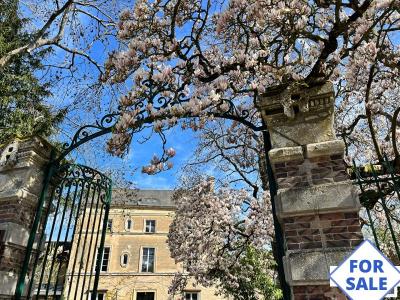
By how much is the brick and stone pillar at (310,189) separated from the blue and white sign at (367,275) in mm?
889

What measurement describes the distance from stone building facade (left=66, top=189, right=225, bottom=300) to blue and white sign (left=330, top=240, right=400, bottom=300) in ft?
90.1

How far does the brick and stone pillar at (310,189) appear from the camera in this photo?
3.45m

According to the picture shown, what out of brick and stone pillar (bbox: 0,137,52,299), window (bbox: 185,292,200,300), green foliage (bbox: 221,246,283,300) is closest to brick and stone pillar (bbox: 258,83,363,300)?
brick and stone pillar (bbox: 0,137,52,299)

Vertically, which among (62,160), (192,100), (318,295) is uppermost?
(192,100)

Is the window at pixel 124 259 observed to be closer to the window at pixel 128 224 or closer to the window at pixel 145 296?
the window at pixel 128 224

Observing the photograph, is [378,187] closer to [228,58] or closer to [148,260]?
[228,58]

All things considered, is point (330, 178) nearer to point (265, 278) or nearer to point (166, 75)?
point (166, 75)

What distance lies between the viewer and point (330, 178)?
3820 millimetres

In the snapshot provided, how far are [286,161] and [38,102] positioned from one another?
913 centimetres

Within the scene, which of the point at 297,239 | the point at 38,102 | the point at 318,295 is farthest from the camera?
the point at 38,102

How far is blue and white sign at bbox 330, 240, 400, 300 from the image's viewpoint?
243 cm

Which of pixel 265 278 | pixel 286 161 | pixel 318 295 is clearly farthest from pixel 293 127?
pixel 265 278

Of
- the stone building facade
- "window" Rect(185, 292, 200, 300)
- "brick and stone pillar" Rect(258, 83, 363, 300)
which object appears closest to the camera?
"brick and stone pillar" Rect(258, 83, 363, 300)

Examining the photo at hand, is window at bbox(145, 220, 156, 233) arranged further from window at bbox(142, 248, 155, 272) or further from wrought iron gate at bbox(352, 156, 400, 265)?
wrought iron gate at bbox(352, 156, 400, 265)
